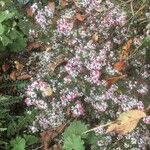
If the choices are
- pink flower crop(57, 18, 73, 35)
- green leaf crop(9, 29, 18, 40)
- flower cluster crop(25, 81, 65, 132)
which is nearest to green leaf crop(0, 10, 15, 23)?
green leaf crop(9, 29, 18, 40)

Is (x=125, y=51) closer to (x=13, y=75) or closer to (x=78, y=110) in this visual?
(x=78, y=110)

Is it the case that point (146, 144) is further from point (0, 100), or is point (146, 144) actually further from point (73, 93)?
point (0, 100)

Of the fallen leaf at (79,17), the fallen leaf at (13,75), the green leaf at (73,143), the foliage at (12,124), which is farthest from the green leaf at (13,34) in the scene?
the green leaf at (73,143)

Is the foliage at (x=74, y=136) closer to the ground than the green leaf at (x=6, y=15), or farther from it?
closer to the ground

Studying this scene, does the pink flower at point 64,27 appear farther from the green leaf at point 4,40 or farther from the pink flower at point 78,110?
the pink flower at point 78,110

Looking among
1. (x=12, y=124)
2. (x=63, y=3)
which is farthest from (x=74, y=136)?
(x=63, y=3)

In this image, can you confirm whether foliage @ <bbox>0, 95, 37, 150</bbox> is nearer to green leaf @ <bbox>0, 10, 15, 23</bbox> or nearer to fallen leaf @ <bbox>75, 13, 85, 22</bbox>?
green leaf @ <bbox>0, 10, 15, 23</bbox>
